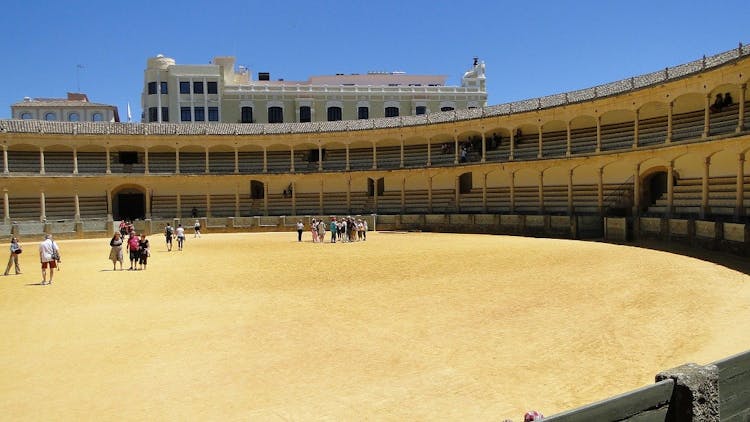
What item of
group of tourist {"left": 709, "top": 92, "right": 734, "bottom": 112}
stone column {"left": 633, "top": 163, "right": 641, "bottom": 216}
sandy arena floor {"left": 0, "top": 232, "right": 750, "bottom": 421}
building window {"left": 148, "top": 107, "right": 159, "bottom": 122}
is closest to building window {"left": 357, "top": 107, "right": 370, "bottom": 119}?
building window {"left": 148, "top": 107, "right": 159, "bottom": 122}

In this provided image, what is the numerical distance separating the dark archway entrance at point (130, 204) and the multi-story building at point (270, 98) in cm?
1024

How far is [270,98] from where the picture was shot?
177 ft

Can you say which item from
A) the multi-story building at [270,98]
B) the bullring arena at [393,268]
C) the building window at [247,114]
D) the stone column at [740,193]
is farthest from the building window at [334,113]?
the stone column at [740,193]

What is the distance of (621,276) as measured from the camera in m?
15.4

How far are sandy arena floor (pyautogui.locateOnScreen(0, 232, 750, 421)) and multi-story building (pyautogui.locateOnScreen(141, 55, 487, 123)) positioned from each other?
3728 cm

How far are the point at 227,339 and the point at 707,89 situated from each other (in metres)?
25.5

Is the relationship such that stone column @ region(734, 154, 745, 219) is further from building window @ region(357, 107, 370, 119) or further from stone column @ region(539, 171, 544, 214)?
building window @ region(357, 107, 370, 119)

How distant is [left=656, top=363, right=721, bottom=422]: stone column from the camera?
390 centimetres


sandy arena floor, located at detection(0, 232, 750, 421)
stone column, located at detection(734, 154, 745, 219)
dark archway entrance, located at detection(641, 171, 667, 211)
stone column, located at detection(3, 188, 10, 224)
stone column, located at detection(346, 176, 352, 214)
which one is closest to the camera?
sandy arena floor, located at detection(0, 232, 750, 421)

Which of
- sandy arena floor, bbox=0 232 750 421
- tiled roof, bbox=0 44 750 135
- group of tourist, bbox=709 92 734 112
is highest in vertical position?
tiled roof, bbox=0 44 750 135

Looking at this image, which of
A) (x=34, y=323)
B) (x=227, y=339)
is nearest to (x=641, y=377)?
(x=227, y=339)

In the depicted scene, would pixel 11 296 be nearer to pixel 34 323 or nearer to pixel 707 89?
pixel 34 323

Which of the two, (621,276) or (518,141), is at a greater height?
(518,141)

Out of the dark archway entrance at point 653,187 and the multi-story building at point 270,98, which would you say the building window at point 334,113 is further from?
the dark archway entrance at point 653,187
